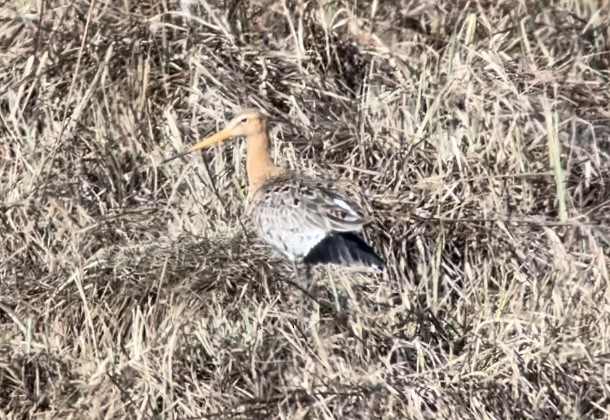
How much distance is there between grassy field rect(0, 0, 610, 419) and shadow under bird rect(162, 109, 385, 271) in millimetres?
73

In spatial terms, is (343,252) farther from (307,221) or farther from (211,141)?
(211,141)

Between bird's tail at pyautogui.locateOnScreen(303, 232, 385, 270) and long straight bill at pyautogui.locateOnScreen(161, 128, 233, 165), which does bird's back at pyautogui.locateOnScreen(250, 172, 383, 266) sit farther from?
long straight bill at pyautogui.locateOnScreen(161, 128, 233, 165)

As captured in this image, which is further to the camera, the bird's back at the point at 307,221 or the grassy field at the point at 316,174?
the bird's back at the point at 307,221

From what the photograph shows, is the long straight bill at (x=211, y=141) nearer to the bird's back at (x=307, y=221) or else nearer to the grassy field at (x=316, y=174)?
the grassy field at (x=316, y=174)

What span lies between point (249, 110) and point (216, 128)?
0.24 meters

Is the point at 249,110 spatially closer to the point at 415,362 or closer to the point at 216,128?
the point at 216,128

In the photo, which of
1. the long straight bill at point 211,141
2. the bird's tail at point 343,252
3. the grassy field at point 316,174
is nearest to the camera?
the grassy field at point 316,174

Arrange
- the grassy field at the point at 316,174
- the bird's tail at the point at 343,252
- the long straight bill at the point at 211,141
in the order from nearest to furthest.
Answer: the grassy field at the point at 316,174 → the bird's tail at the point at 343,252 → the long straight bill at the point at 211,141

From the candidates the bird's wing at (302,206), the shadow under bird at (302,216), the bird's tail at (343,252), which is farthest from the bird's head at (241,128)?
the bird's tail at (343,252)

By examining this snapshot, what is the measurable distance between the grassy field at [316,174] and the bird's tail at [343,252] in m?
0.06

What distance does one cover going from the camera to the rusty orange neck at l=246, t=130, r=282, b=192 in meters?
5.24

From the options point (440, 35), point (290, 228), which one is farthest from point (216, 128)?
point (440, 35)

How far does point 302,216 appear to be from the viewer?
16.6ft

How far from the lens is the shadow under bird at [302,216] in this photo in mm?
4906
